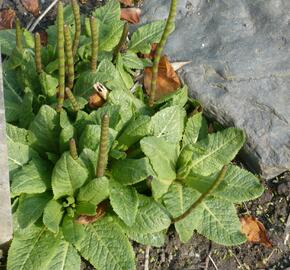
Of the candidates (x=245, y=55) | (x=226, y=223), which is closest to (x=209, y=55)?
(x=245, y=55)

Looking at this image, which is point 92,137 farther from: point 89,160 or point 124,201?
point 124,201

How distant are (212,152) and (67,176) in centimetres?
77

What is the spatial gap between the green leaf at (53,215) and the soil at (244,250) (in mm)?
333

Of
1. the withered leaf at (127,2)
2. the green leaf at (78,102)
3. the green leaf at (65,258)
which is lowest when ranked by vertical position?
the green leaf at (65,258)

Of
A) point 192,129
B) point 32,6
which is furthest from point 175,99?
point 32,6

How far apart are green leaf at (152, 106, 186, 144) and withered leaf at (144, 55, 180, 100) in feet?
1.12

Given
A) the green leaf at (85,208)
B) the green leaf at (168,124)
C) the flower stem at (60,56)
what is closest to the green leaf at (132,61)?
the green leaf at (168,124)

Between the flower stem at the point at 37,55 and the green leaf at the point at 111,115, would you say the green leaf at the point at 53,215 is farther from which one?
the flower stem at the point at 37,55

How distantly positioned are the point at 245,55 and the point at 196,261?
4.02 feet

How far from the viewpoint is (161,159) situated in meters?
3.03

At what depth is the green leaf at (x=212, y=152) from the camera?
3.17m

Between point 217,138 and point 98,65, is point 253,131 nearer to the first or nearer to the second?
point 217,138

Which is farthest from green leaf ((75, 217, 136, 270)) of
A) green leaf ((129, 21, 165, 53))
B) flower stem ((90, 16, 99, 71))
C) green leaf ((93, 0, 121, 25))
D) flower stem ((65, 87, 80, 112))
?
green leaf ((93, 0, 121, 25))

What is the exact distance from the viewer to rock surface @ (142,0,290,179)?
11.3ft
